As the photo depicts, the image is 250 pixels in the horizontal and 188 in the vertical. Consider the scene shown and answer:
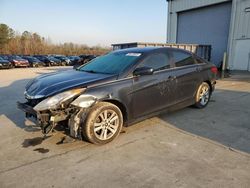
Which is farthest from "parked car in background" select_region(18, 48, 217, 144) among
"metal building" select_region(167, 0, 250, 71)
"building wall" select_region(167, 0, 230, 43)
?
"building wall" select_region(167, 0, 230, 43)

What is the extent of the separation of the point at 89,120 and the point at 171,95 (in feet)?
6.57

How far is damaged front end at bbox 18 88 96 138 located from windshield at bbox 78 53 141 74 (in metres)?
0.93

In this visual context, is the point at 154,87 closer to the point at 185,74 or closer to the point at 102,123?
the point at 185,74

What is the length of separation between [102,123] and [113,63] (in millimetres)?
1377

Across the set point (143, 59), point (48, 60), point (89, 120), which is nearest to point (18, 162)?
point (89, 120)

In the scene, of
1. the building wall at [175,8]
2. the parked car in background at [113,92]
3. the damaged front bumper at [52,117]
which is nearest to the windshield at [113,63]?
the parked car in background at [113,92]

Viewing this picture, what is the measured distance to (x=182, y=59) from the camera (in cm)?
516

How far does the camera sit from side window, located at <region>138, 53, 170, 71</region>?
4.34m

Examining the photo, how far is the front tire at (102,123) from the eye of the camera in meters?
3.53

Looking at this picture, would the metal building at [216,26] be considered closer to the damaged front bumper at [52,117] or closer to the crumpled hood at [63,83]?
the crumpled hood at [63,83]

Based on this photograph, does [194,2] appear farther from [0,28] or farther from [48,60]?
[0,28]

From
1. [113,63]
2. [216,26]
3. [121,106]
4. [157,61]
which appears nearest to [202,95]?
[157,61]

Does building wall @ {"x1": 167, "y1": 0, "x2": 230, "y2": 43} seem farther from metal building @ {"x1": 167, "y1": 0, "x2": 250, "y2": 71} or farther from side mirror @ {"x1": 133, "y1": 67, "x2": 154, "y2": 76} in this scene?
side mirror @ {"x1": 133, "y1": 67, "x2": 154, "y2": 76}

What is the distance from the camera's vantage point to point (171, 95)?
4.75 m
